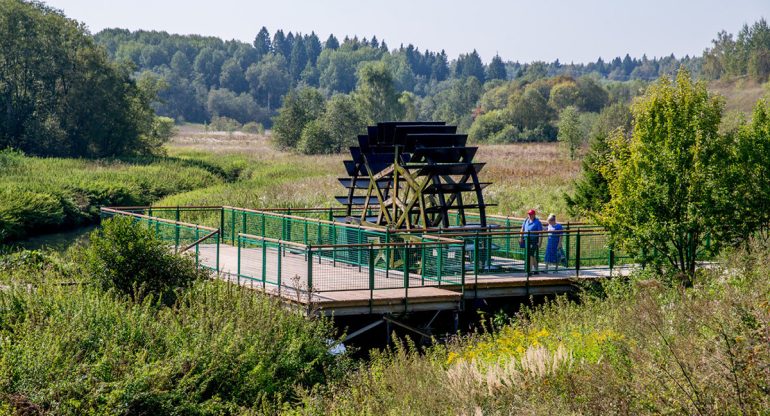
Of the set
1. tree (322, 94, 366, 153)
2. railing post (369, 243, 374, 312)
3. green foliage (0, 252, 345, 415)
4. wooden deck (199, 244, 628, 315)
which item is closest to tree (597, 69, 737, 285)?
wooden deck (199, 244, 628, 315)

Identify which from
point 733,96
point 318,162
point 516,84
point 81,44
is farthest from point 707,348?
point 516,84

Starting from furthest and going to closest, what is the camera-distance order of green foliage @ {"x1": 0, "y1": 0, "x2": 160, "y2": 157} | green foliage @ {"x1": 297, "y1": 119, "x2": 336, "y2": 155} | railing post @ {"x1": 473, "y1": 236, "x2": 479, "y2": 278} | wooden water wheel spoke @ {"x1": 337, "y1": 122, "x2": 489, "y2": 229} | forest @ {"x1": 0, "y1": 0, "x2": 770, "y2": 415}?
1. green foliage @ {"x1": 297, "y1": 119, "x2": 336, "y2": 155}
2. green foliage @ {"x1": 0, "y1": 0, "x2": 160, "y2": 157}
3. wooden water wheel spoke @ {"x1": 337, "y1": 122, "x2": 489, "y2": 229}
4. railing post @ {"x1": 473, "y1": 236, "x2": 479, "y2": 278}
5. forest @ {"x1": 0, "y1": 0, "x2": 770, "y2": 415}

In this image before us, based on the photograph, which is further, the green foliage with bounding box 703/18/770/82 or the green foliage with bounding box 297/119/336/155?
the green foliage with bounding box 703/18/770/82

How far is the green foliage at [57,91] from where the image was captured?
190 feet

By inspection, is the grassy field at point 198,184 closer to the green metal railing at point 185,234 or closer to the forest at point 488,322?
the forest at point 488,322

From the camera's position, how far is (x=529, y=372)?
1106cm

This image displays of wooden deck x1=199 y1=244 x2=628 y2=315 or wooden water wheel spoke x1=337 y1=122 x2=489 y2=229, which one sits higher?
Result: wooden water wheel spoke x1=337 y1=122 x2=489 y2=229

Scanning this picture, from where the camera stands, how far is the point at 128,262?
16.6 metres

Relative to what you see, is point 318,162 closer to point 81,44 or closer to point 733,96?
point 81,44

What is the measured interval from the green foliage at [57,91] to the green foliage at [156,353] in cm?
4637

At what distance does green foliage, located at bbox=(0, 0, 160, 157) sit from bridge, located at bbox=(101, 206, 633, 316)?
133 ft

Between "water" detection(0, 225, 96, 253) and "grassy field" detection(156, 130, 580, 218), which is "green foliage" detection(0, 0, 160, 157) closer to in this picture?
"grassy field" detection(156, 130, 580, 218)

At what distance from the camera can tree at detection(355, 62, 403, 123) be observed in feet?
328

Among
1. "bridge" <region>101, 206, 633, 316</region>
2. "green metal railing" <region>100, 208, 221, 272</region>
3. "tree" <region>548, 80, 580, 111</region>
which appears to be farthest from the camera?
"tree" <region>548, 80, 580, 111</region>
